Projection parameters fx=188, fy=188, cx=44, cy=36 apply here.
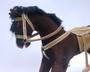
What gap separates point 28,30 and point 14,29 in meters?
0.11

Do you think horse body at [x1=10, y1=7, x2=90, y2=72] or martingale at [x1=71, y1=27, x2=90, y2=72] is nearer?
horse body at [x1=10, y1=7, x2=90, y2=72]

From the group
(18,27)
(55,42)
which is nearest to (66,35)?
(55,42)

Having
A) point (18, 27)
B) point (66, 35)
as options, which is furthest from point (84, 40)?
point (18, 27)

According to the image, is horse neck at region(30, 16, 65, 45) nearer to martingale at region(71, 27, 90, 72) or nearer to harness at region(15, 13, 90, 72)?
harness at region(15, 13, 90, 72)

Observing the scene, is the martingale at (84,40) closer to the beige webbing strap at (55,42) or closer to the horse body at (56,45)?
the horse body at (56,45)

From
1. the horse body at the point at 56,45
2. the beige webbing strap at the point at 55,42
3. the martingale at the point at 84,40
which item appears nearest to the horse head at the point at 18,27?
the horse body at the point at 56,45

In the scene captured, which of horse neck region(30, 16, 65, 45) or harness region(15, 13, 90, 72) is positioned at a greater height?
horse neck region(30, 16, 65, 45)

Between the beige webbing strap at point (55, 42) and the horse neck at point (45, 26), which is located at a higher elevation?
the horse neck at point (45, 26)

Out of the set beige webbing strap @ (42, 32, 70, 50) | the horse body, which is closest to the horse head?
the horse body

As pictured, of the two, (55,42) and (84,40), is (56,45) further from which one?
(84,40)

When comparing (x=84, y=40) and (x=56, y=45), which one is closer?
(x=56, y=45)

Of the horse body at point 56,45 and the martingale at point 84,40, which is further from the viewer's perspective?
the martingale at point 84,40

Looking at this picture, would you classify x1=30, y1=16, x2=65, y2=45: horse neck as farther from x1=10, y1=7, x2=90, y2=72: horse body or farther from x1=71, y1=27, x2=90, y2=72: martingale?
x1=71, y1=27, x2=90, y2=72: martingale

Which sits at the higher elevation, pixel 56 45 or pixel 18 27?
pixel 18 27
